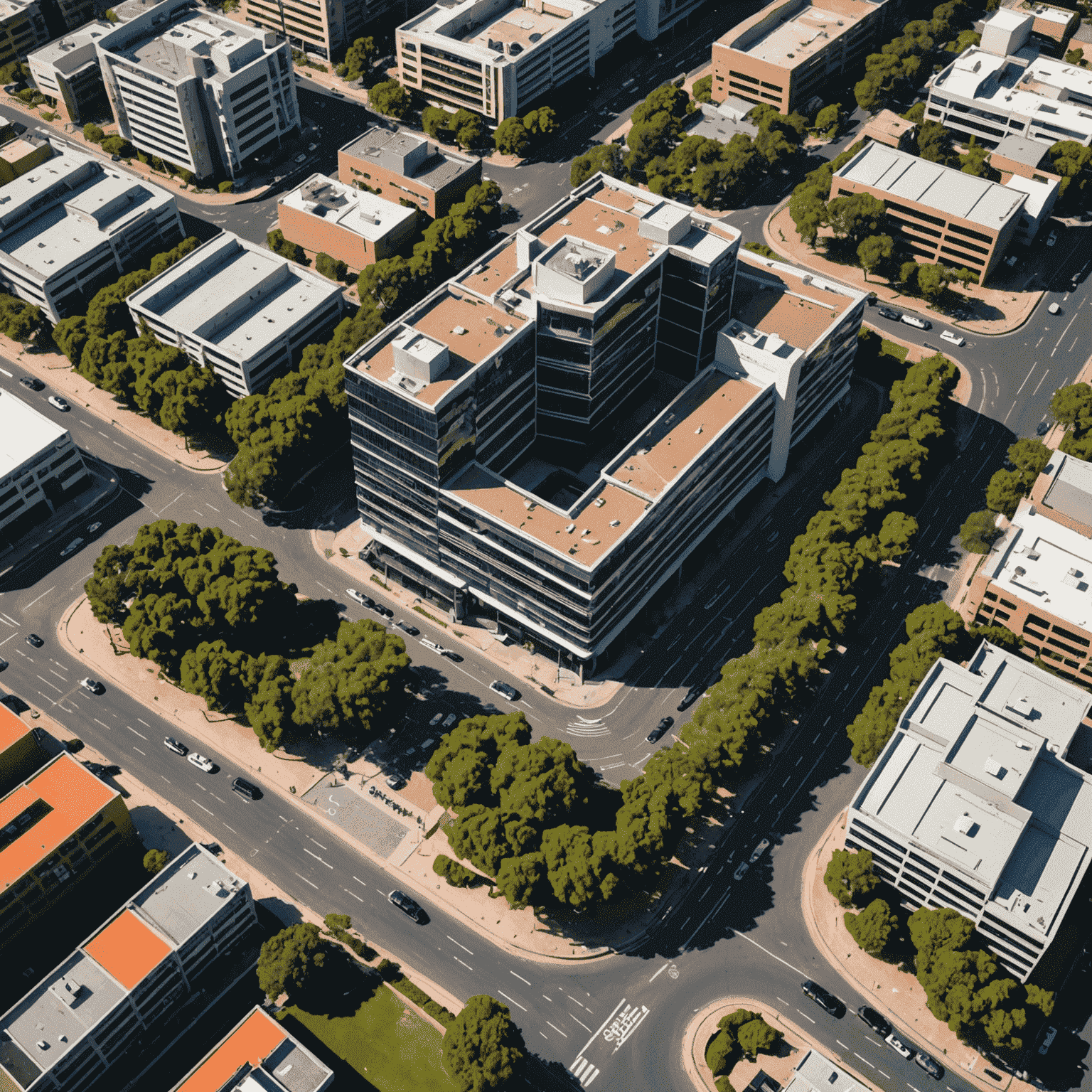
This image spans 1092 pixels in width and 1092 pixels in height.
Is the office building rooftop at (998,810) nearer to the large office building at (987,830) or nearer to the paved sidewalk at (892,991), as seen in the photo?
the large office building at (987,830)

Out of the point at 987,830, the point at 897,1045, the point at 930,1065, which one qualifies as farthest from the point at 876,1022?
the point at 987,830

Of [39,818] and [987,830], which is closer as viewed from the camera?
[987,830]

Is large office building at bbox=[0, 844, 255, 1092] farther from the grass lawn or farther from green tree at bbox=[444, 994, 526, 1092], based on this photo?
green tree at bbox=[444, 994, 526, 1092]

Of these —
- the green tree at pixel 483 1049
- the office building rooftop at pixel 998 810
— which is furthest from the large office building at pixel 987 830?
the green tree at pixel 483 1049

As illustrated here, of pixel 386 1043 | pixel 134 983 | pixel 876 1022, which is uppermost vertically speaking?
pixel 134 983

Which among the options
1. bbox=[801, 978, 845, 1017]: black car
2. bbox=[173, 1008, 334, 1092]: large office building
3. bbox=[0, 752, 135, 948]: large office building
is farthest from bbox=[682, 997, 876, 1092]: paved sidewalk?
bbox=[0, 752, 135, 948]: large office building

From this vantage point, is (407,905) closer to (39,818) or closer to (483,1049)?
(483,1049)
